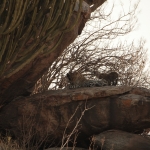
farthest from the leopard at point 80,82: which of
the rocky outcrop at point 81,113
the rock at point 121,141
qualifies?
the rock at point 121,141

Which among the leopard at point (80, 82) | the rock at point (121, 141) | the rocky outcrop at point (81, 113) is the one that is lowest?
the rock at point (121, 141)

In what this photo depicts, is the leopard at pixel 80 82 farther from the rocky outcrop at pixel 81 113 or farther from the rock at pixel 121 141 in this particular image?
the rock at pixel 121 141

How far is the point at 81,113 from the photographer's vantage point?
8.61 m

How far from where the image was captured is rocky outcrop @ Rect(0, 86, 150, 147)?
334 inches

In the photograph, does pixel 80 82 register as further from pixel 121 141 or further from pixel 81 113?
A: pixel 121 141

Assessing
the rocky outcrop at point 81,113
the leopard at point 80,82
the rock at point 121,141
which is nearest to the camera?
the rock at point 121,141

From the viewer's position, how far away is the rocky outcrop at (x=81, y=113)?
27.8 ft

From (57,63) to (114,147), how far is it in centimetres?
632

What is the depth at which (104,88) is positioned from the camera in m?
8.74

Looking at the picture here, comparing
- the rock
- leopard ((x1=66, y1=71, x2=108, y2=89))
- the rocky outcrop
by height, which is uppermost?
leopard ((x1=66, y1=71, x2=108, y2=89))

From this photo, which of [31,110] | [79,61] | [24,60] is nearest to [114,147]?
[31,110]

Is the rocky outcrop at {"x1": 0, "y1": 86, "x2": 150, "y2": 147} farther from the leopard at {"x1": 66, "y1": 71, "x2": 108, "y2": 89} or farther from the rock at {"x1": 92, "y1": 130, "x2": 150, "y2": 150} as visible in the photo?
the leopard at {"x1": 66, "y1": 71, "x2": 108, "y2": 89}

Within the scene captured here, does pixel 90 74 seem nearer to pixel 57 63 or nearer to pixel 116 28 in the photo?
pixel 57 63

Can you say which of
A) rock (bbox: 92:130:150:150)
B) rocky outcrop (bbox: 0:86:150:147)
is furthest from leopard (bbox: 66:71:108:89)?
rock (bbox: 92:130:150:150)
